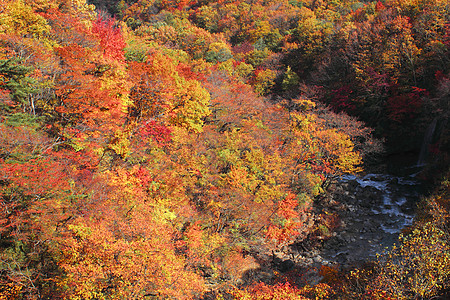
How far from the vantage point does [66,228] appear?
13.2 metres

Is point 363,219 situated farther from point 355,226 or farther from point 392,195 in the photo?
point 392,195

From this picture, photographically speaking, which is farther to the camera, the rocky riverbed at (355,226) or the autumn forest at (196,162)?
the rocky riverbed at (355,226)

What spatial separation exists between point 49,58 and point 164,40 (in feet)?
105

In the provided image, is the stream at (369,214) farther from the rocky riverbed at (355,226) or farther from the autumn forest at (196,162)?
the autumn forest at (196,162)

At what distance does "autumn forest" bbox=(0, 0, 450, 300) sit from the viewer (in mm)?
11992

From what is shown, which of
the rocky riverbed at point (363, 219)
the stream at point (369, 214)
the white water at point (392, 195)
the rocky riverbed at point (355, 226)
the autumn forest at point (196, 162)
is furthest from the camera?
the white water at point (392, 195)

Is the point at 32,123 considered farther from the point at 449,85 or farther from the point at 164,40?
the point at 164,40

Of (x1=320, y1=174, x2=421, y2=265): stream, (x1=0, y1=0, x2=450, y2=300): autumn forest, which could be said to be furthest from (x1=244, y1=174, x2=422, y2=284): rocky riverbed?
(x1=0, y1=0, x2=450, y2=300): autumn forest

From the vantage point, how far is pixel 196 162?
64.4 ft

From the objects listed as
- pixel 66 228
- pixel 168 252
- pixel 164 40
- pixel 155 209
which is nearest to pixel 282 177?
pixel 155 209

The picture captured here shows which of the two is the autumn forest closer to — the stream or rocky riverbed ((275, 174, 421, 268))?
rocky riverbed ((275, 174, 421, 268))

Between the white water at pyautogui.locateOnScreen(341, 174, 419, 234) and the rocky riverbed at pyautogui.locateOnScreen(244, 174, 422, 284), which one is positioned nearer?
the rocky riverbed at pyautogui.locateOnScreen(244, 174, 422, 284)

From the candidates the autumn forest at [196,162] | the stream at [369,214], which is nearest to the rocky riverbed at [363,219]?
the stream at [369,214]

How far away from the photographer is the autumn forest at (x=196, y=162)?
12.0 m
